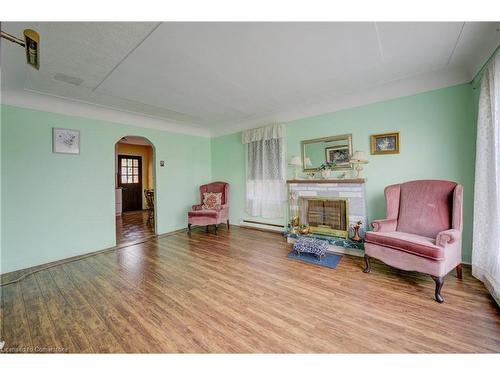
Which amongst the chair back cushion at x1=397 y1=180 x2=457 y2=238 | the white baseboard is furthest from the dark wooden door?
the chair back cushion at x1=397 y1=180 x2=457 y2=238

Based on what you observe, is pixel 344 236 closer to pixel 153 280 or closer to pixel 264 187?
pixel 264 187

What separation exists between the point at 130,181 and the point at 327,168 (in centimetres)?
727

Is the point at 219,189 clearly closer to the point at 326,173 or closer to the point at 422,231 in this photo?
the point at 326,173

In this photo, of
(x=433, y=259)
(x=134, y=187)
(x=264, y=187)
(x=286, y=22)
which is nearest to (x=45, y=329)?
(x=286, y=22)

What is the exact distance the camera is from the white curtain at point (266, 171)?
4.18m

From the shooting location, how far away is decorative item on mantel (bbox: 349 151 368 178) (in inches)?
114

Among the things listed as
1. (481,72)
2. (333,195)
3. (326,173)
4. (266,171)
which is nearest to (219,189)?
(266,171)

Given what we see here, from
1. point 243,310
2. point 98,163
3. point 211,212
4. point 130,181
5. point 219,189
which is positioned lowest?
point 243,310

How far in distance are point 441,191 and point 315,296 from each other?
1.98 metres

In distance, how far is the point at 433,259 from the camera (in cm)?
189

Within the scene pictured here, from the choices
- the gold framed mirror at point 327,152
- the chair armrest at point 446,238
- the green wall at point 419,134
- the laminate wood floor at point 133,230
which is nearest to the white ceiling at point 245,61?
the green wall at point 419,134

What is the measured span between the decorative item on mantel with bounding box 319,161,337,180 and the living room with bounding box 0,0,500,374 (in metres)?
0.04

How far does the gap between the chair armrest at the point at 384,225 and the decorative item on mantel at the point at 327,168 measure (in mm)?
1189

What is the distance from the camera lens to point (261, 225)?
460 cm
